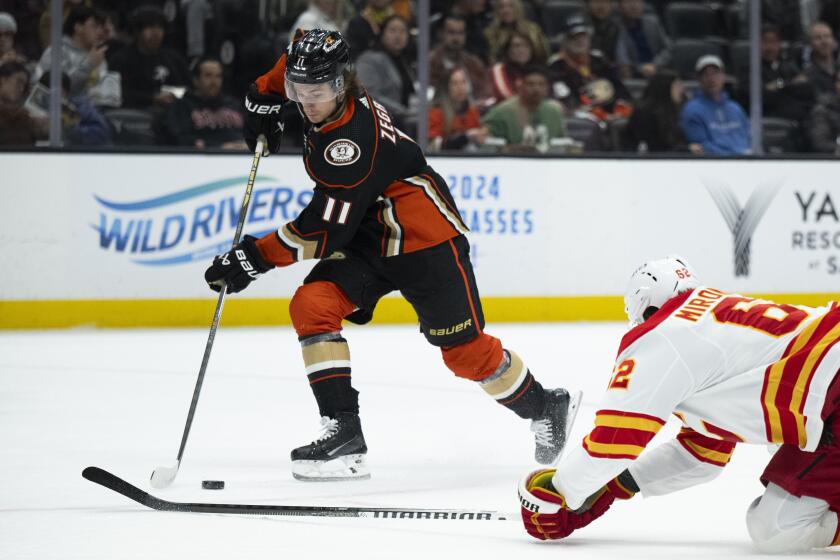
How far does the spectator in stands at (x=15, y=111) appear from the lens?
6.90 metres

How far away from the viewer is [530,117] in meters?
7.64

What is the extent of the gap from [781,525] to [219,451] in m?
1.87

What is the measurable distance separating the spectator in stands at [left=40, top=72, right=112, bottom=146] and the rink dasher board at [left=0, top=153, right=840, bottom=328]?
97 millimetres

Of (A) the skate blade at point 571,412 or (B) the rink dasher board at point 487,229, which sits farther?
(B) the rink dasher board at point 487,229

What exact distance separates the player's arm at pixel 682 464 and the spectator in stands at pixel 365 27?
482 cm

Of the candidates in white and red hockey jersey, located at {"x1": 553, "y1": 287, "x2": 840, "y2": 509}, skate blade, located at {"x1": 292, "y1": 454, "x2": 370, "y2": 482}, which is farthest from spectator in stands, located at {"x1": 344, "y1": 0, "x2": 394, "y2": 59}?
white and red hockey jersey, located at {"x1": 553, "y1": 287, "x2": 840, "y2": 509}

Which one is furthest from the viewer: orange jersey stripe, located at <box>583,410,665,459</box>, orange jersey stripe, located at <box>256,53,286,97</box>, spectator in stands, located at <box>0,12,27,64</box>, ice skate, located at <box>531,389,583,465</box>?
spectator in stands, located at <box>0,12,27,64</box>

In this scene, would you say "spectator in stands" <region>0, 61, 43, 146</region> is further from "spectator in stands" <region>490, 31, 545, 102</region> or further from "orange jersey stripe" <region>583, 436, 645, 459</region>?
"orange jersey stripe" <region>583, 436, 645, 459</region>

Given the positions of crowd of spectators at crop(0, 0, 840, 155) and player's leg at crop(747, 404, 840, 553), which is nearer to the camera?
player's leg at crop(747, 404, 840, 553)

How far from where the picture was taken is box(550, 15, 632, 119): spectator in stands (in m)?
7.85

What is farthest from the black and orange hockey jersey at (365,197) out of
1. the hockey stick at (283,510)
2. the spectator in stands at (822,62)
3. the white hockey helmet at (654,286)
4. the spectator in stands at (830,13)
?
the spectator in stands at (830,13)

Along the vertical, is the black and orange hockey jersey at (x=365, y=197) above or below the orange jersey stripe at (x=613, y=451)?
above

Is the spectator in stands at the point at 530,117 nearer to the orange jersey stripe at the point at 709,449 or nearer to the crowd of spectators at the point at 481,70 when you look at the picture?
the crowd of spectators at the point at 481,70

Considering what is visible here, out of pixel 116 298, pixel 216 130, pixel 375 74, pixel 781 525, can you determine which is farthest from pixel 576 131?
pixel 781 525
